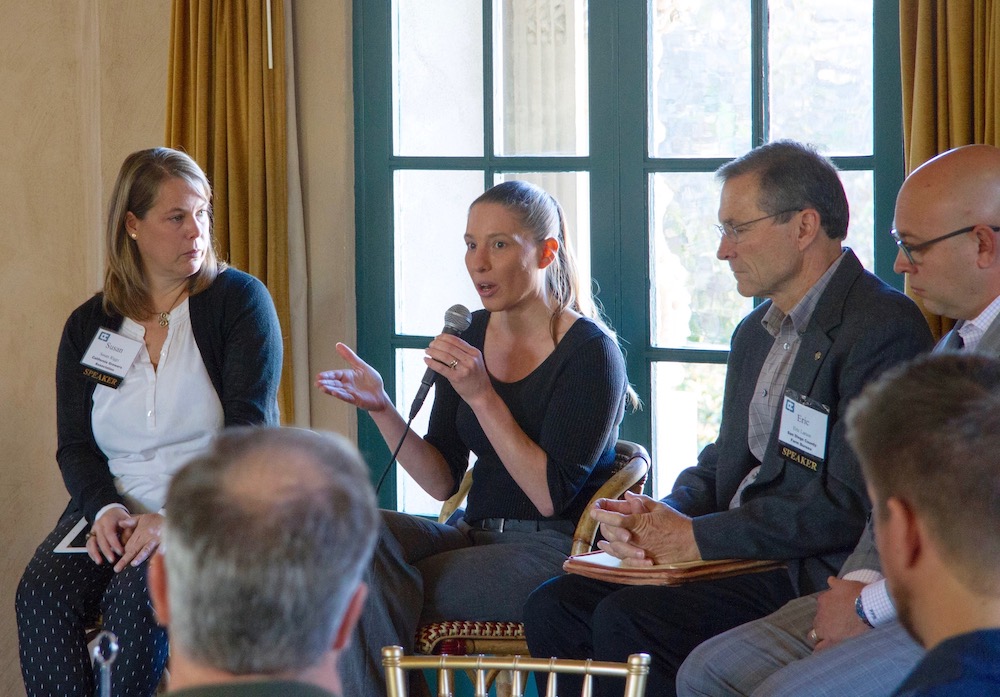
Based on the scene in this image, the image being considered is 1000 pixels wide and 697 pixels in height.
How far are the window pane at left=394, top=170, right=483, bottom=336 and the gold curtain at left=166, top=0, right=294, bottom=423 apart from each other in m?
0.37

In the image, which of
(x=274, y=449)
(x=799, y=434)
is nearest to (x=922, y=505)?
(x=274, y=449)

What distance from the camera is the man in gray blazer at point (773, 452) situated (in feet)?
8.23

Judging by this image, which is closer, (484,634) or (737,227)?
(737,227)

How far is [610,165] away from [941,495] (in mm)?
2318

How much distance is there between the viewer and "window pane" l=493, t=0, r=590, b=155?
3.49 meters

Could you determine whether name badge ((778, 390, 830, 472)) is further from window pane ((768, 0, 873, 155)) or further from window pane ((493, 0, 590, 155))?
window pane ((493, 0, 590, 155))

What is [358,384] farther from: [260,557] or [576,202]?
[260,557]

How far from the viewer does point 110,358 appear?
3230 mm

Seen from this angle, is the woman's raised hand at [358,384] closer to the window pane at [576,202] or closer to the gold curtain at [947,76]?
the window pane at [576,202]

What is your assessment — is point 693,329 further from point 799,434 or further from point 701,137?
point 799,434

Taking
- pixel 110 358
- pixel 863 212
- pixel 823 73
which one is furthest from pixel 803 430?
pixel 110 358

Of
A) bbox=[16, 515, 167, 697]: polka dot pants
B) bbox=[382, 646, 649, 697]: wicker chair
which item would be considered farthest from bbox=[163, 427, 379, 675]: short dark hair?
bbox=[16, 515, 167, 697]: polka dot pants

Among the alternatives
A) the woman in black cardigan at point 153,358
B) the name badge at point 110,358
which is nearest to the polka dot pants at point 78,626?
the woman in black cardigan at point 153,358

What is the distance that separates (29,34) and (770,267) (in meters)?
2.69
